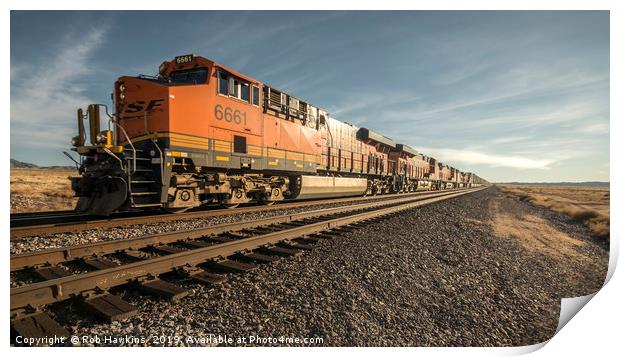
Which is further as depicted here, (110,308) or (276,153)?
(276,153)

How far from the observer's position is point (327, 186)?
1416 cm

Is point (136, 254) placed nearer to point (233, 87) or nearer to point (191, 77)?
point (191, 77)

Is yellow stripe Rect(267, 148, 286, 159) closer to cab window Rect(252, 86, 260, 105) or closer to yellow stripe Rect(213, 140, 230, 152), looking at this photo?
cab window Rect(252, 86, 260, 105)

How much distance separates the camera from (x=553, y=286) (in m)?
5.39

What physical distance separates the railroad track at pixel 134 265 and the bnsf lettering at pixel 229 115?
130 inches

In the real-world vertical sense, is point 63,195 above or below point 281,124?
below

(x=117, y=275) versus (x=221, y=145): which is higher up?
(x=221, y=145)

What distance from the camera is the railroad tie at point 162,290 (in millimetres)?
3141

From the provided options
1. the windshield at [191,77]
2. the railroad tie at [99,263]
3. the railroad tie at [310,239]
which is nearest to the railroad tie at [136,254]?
the railroad tie at [99,263]

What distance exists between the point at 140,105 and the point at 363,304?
22.9 feet

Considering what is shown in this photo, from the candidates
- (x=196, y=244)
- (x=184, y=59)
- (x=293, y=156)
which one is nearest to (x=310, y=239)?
(x=196, y=244)

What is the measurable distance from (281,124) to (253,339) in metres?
9.08

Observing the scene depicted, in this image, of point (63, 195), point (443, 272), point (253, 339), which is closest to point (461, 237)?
point (443, 272)
